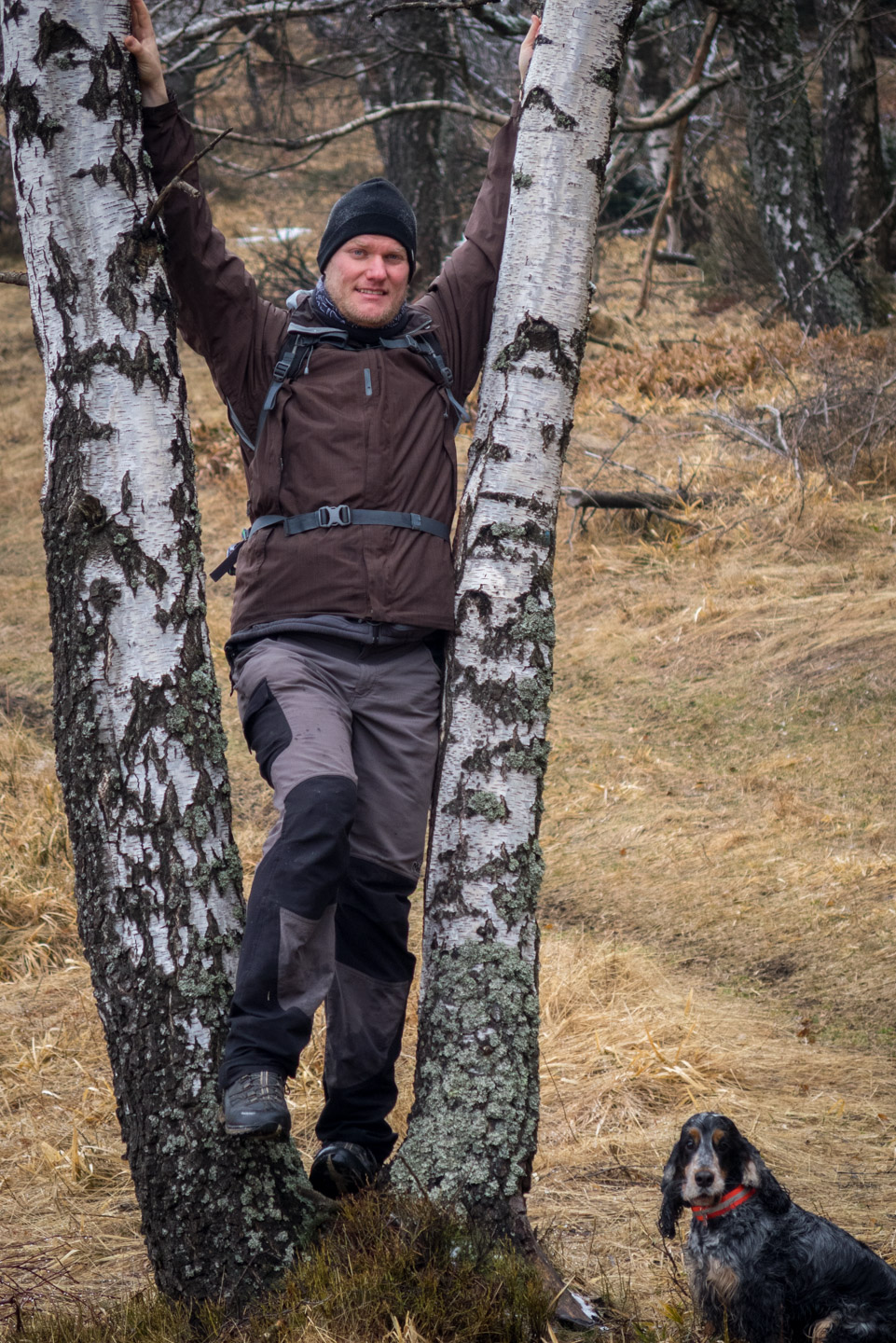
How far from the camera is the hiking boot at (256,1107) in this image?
90.7 inches

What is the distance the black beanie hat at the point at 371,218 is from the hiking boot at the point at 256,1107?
2138 mm

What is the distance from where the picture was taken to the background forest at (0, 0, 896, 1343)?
3385 millimetres

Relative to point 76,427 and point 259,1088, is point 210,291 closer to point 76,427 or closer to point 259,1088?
point 76,427

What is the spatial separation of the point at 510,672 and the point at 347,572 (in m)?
0.49

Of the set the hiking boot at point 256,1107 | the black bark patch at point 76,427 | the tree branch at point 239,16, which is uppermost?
the tree branch at point 239,16

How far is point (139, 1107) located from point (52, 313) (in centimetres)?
178

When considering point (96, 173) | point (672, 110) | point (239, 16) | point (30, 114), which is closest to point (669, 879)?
point (96, 173)

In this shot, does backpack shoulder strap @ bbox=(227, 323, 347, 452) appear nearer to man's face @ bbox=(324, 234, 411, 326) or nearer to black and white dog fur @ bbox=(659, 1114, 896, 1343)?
man's face @ bbox=(324, 234, 411, 326)

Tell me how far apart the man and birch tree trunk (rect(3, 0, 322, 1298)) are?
0.70 feet

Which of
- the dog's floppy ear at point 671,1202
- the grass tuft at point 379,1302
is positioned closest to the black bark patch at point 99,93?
the grass tuft at point 379,1302

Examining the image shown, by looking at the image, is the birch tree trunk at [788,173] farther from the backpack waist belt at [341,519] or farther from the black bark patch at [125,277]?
the black bark patch at [125,277]

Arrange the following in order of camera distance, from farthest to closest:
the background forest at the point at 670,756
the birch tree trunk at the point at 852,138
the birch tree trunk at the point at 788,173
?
the birch tree trunk at the point at 852,138 → the birch tree trunk at the point at 788,173 → the background forest at the point at 670,756

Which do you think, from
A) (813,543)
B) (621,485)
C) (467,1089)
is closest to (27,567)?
(621,485)

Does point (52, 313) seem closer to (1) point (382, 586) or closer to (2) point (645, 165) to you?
(1) point (382, 586)
